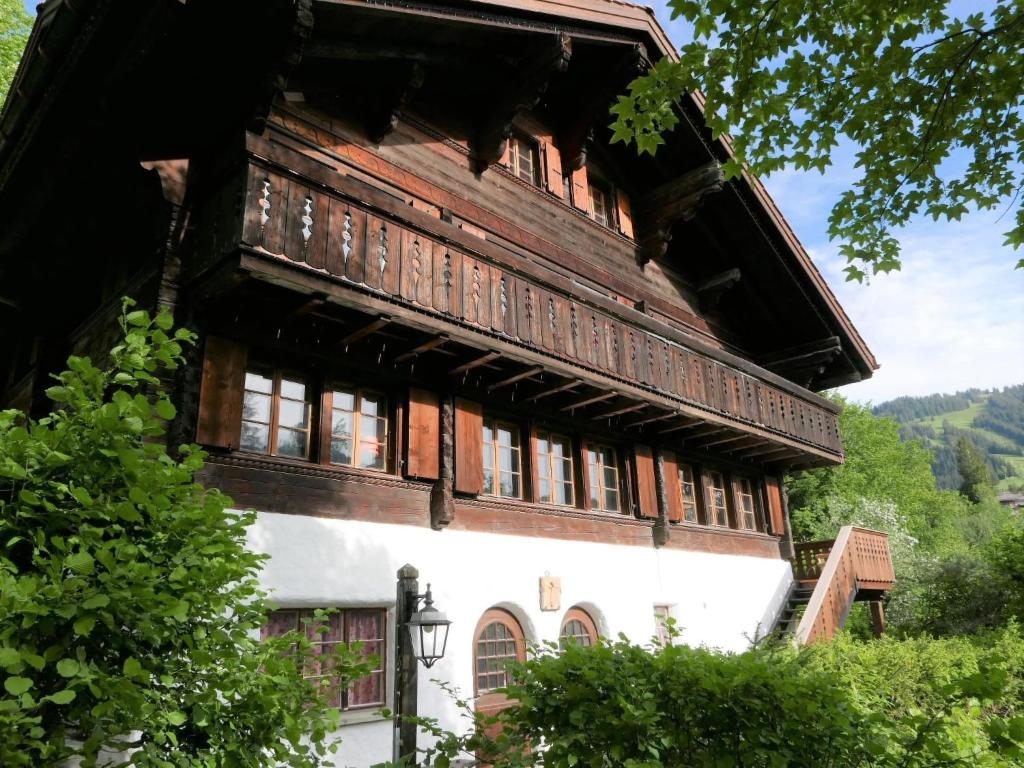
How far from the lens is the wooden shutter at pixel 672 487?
12.2 metres

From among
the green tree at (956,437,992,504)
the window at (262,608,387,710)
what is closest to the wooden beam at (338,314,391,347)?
the window at (262,608,387,710)

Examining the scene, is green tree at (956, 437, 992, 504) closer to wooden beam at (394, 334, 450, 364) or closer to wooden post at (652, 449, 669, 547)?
wooden post at (652, 449, 669, 547)

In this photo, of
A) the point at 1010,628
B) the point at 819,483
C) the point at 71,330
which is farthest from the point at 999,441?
the point at 71,330

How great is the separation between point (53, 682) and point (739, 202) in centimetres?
1346

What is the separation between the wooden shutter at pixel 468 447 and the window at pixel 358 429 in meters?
0.91

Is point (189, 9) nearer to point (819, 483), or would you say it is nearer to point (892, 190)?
A: point (892, 190)

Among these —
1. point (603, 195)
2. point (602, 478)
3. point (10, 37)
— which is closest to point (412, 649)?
point (602, 478)

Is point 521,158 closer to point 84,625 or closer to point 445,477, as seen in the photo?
point 445,477

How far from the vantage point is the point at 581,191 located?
12.7m

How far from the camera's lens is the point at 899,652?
10.9 m

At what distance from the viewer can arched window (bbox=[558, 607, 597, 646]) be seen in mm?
9828

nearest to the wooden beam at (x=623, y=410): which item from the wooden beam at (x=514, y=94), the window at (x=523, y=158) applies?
the window at (x=523, y=158)

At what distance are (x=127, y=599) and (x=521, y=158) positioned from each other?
10465 millimetres

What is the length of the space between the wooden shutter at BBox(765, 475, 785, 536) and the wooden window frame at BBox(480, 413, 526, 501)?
7.35 m
